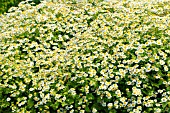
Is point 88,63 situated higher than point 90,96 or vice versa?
point 88,63

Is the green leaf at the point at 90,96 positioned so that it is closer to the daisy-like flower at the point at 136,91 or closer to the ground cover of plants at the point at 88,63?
the ground cover of plants at the point at 88,63

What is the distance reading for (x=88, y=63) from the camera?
3.23 meters

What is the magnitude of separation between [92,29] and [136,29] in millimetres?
458

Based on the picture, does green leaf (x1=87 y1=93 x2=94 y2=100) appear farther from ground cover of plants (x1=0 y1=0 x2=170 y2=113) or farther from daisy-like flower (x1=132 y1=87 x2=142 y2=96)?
daisy-like flower (x1=132 y1=87 x2=142 y2=96)

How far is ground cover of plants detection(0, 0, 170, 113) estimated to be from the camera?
307cm

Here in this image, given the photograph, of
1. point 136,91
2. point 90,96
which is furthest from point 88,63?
point 136,91

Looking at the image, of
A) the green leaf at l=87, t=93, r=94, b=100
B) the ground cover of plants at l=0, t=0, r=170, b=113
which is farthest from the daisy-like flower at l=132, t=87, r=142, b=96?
the green leaf at l=87, t=93, r=94, b=100

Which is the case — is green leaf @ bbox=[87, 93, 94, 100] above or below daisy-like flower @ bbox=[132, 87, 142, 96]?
below

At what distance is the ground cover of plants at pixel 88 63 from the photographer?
307 centimetres

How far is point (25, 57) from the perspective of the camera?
11.7 feet

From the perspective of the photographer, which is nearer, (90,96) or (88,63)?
(90,96)

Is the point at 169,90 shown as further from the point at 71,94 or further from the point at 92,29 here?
the point at 92,29

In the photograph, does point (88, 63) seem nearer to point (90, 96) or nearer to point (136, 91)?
point (90, 96)

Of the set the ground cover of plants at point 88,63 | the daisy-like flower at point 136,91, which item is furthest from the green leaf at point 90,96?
the daisy-like flower at point 136,91
